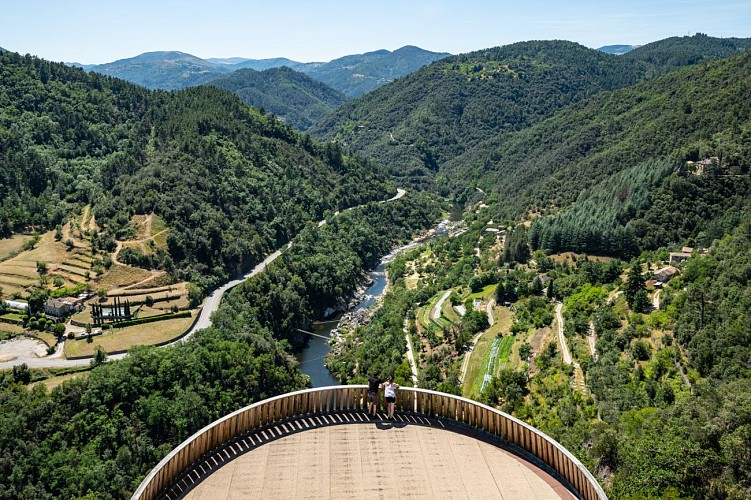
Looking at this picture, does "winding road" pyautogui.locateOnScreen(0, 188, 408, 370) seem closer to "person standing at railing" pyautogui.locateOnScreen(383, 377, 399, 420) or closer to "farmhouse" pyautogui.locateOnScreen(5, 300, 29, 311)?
"farmhouse" pyautogui.locateOnScreen(5, 300, 29, 311)

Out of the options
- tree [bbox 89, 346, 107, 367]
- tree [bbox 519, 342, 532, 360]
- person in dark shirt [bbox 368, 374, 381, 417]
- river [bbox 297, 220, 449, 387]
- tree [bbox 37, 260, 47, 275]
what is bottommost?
river [bbox 297, 220, 449, 387]

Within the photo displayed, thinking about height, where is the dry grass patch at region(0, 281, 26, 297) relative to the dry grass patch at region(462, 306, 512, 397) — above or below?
above

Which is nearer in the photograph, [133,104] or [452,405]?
[452,405]

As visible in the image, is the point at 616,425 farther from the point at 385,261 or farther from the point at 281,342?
the point at 385,261

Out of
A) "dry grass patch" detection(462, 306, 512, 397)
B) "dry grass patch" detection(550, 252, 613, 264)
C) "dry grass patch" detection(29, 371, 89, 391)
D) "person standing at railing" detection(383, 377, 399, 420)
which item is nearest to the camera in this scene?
"person standing at railing" detection(383, 377, 399, 420)

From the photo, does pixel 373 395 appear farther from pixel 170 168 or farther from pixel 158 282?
pixel 170 168

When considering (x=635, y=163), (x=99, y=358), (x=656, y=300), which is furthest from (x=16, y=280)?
(x=635, y=163)

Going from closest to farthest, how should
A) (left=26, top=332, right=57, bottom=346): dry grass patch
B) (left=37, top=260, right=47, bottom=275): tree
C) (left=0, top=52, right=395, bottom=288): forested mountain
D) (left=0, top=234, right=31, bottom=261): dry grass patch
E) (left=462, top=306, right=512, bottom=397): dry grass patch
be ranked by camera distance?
(left=26, top=332, right=57, bottom=346): dry grass patch
(left=462, top=306, right=512, bottom=397): dry grass patch
(left=37, top=260, right=47, bottom=275): tree
(left=0, top=234, right=31, bottom=261): dry grass patch
(left=0, top=52, right=395, bottom=288): forested mountain

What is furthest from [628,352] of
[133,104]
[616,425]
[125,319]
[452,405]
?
[133,104]

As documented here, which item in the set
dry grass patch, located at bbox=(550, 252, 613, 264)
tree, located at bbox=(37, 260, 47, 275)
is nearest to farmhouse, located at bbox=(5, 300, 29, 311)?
tree, located at bbox=(37, 260, 47, 275)
